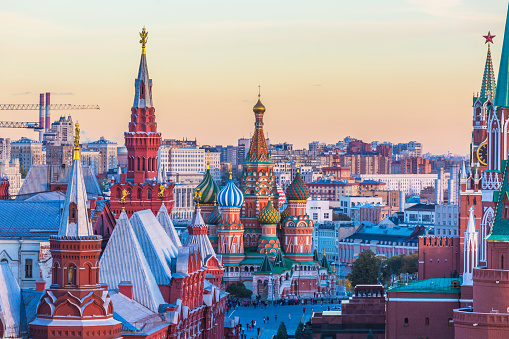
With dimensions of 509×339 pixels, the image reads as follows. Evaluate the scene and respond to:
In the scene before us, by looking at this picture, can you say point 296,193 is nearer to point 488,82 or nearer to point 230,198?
point 230,198

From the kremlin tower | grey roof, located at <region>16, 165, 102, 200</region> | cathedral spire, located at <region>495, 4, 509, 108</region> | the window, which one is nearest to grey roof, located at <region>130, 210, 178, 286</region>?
the window

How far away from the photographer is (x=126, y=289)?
61750 mm

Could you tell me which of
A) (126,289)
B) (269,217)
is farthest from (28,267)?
(269,217)

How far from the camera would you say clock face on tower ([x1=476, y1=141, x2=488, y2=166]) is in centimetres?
8911

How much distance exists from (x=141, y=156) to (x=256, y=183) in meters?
46.9

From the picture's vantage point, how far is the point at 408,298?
74562mm

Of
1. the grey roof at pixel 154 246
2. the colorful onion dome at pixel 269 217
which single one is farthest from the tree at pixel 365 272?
the grey roof at pixel 154 246

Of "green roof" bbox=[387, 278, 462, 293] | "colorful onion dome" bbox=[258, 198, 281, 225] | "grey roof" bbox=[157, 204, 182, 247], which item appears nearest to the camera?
"grey roof" bbox=[157, 204, 182, 247]

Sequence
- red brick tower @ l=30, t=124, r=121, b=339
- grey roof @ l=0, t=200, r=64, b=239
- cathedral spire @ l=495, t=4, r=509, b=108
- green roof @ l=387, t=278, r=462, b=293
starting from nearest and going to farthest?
1. red brick tower @ l=30, t=124, r=121, b=339
2. green roof @ l=387, t=278, r=462, b=293
3. grey roof @ l=0, t=200, r=64, b=239
4. cathedral spire @ l=495, t=4, r=509, b=108

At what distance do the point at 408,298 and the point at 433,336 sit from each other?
2302 millimetres

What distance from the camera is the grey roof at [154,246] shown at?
65375mm

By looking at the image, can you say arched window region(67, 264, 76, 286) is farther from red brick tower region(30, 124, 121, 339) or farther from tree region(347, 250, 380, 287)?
tree region(347, 250, 380, 287)

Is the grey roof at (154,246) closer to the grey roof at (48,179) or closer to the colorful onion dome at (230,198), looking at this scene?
the grey roof at (48,179)

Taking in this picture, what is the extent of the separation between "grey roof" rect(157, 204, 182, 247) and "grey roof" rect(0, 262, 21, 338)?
16.7 metres
